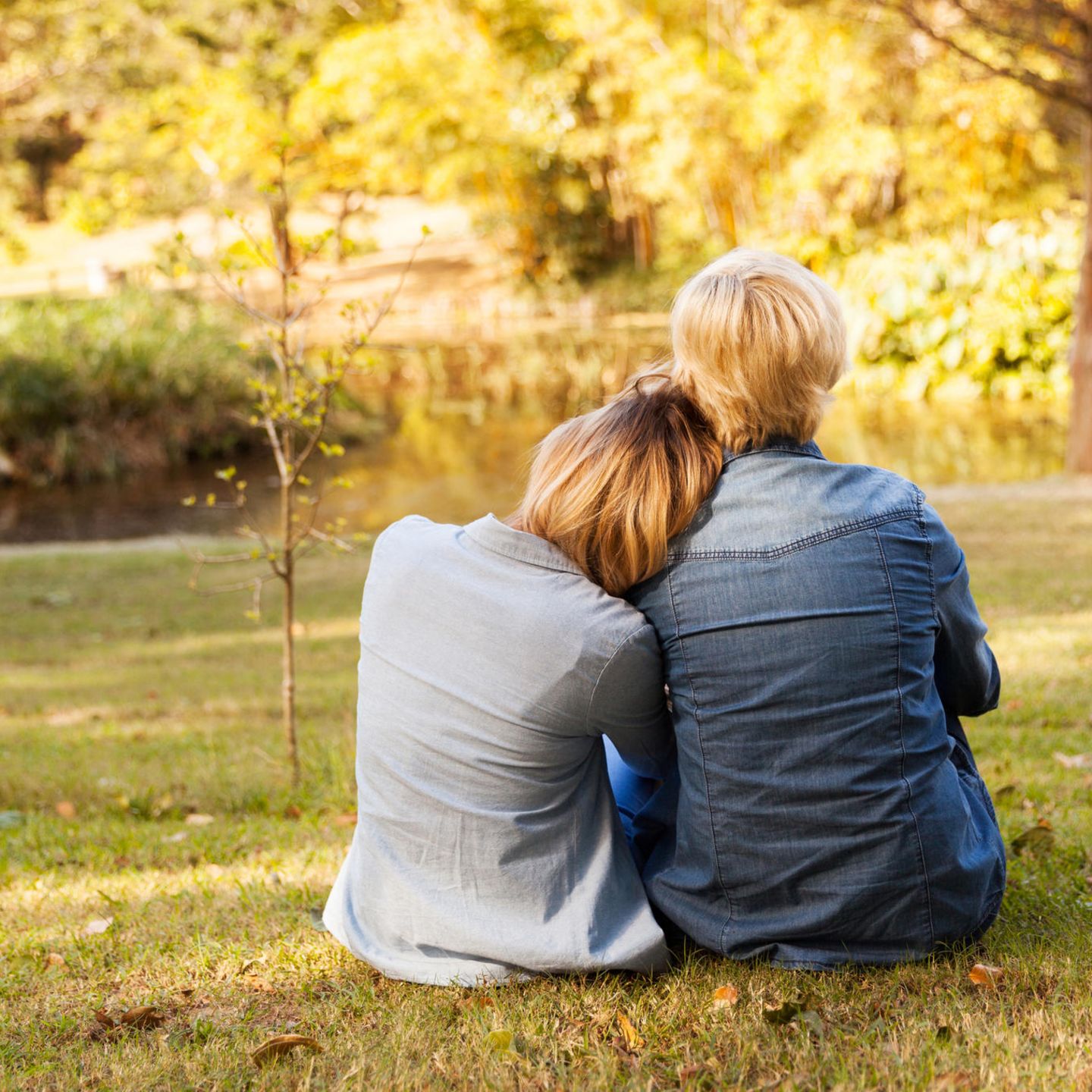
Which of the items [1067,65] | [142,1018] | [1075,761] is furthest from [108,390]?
[142,1018]

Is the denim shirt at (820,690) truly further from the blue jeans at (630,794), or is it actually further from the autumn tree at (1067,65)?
the autumn tree at (1067,65)

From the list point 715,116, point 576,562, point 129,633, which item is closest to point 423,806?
point 576,562

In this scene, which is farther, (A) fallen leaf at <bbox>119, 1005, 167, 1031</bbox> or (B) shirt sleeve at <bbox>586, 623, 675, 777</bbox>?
(A) fallen leaf at <bbox>119, 1005, 167, 1031</bbox>

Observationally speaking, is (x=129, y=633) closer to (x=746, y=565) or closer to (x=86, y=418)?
(x=746, y=565)

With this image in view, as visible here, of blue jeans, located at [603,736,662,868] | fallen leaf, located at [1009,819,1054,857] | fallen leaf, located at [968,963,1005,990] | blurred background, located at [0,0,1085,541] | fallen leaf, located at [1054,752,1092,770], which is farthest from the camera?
blurred background, located at [0,0,1085,541]

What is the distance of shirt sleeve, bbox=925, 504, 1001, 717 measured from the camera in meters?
2.12

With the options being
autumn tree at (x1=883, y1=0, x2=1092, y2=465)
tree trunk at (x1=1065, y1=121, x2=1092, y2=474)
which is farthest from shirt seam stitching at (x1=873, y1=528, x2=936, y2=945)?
tree trunk at (x1=1065, y1=121, x2=1092, y2=474)

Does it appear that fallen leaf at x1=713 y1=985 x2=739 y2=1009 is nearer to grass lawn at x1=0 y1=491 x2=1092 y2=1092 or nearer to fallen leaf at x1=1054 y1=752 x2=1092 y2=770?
grass lawn at x1=0 y1=491 x2=1092 y2=1092

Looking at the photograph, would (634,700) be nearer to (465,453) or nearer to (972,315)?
(465,453)

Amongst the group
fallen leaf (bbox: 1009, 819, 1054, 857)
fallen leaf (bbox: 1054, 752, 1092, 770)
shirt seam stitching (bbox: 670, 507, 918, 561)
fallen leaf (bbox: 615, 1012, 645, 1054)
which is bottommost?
fallen leaf (bbox: 1054, 752, 1092, 770)

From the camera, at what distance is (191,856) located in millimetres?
3721

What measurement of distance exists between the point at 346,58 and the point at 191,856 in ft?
80.9

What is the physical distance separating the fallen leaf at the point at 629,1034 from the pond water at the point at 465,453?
6917 mm

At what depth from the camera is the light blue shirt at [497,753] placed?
2.11m
